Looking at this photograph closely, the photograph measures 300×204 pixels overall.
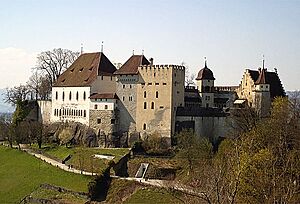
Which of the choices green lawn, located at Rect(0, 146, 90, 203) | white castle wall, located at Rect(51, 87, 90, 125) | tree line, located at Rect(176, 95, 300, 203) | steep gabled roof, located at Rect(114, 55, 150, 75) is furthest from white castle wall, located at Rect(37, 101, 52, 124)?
tree line, located at Rect(176, 95, 300, 203)

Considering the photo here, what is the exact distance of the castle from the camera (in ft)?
189

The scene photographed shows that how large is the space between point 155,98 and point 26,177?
51.7 ft

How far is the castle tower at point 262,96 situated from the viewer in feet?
190

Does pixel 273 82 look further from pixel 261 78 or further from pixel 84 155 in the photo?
pixel 84 155

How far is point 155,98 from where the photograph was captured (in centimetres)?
5831

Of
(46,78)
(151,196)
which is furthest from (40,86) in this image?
(151,196)

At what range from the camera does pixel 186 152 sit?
5031cm

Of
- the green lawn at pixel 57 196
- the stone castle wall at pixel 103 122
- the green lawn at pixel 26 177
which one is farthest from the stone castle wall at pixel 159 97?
the green lawn at pixel 57 196

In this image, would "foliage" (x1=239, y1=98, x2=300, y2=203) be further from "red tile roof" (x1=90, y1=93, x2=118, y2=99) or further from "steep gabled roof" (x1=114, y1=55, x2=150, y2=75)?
"red tile roof" (x1=90, y1=93, x2=118, y2=99)

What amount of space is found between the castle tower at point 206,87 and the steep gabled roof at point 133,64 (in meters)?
6.35

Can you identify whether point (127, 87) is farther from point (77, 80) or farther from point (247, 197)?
point (247, 197)

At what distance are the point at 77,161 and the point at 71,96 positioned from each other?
13.9m

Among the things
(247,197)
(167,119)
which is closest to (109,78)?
(167,119)

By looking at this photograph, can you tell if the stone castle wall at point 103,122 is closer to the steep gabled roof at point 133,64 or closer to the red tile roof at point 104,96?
the red tile roof at point 104,96
